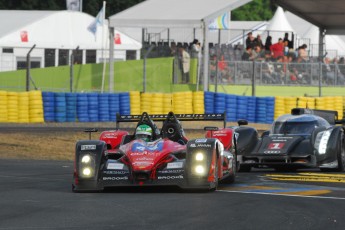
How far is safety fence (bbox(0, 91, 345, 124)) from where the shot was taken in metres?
28.4

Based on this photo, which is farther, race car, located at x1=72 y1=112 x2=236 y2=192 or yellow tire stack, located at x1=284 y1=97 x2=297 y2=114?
yellow tire stack, located at x1=284 y1=97 x2=297 y2=114

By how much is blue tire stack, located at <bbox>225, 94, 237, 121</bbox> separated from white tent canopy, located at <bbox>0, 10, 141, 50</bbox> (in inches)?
382

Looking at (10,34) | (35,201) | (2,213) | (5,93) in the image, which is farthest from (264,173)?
(10,34)

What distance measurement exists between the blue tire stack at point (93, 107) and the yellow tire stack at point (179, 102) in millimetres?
2265

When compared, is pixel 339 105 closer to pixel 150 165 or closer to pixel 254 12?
pixel 150 165

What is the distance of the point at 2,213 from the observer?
410 inches

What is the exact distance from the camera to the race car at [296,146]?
17703mm

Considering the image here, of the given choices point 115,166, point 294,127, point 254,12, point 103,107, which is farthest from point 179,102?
point 254,12

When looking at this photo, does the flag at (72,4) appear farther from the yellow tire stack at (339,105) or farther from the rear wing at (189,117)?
the rear wing at (189,117)

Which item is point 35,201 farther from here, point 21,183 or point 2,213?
point 21,183

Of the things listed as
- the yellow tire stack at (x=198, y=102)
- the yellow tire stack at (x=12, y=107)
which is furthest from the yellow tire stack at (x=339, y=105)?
the yellow tire stack at (x=12, y=107)

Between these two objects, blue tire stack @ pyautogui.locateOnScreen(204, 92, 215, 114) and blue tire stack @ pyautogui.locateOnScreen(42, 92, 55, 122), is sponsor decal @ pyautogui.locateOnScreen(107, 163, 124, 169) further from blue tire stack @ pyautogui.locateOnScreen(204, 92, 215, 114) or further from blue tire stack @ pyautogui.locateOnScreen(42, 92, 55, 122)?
blue tire stack @ pyautogui.locateOnScreen(204, 92, 215, 114)

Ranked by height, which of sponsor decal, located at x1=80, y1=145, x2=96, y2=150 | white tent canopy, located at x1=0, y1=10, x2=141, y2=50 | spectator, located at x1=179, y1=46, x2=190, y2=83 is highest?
white tent canopy, located at x1=0, y1=10, x2=141, y2=50

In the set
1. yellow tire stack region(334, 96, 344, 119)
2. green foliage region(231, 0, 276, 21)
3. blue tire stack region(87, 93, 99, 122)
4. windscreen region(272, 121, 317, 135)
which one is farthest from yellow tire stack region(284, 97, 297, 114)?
green foliage region(231, 0, 276, 21)
